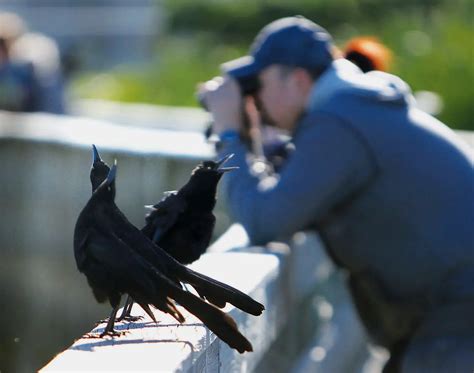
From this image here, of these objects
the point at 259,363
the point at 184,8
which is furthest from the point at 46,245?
the point at 184,8

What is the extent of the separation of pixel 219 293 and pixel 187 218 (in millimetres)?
817

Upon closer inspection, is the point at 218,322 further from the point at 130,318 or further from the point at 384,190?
the point at 384,190

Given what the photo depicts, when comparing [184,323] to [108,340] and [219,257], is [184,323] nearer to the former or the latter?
[108,340]

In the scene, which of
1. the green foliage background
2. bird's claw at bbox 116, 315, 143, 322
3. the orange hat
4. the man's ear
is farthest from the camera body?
the green foliage background

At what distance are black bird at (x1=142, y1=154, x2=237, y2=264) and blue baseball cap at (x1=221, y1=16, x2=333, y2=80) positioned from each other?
3.48 feet

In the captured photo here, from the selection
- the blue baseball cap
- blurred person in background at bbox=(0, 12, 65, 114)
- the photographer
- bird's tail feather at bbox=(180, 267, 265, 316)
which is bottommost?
blurred person in background at bbox=(0, 12, 65, 114)

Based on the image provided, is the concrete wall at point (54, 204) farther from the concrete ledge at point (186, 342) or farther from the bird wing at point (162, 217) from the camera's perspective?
the bird wing at point (162, 217)

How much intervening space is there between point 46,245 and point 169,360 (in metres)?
5.01

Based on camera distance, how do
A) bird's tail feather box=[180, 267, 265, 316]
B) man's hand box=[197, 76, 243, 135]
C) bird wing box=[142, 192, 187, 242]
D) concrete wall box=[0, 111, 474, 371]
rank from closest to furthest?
bird's tail feather box=[180, 267, 265, 316], bird wing box=[142, 192, 187, 242], man's hand box=[197, 76, 243, 135], concrete wall box=[0, 111, 474, 371]

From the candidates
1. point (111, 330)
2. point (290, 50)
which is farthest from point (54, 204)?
point (111, 330)

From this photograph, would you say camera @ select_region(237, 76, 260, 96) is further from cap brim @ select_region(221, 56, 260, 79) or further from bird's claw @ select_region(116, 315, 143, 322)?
bird's claw @ select_region(116, 315, 143, 322)

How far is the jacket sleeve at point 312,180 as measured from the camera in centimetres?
501

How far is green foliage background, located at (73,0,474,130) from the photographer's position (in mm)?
14133

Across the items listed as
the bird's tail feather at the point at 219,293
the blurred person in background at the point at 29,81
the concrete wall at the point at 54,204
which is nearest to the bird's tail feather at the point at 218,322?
the bird's tail feather at the point at 219,293
